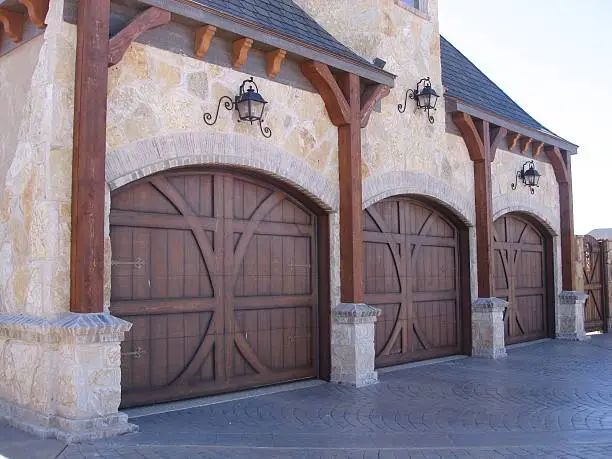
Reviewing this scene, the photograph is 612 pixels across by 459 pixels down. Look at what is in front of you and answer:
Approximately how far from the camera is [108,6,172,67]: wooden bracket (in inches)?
253

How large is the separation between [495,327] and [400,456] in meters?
6.60

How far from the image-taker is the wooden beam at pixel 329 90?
8641 mm

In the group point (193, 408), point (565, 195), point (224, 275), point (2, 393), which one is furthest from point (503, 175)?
point (2, 393)

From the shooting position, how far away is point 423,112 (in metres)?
10.7

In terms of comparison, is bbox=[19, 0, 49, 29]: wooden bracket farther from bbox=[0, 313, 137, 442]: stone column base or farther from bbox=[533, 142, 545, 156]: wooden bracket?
bbox=[533, 142, 545, 156]: wooden bracket

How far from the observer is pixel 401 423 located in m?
6.57

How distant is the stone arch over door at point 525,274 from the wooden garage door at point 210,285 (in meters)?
5.54

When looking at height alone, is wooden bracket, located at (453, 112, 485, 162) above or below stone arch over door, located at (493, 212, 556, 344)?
above

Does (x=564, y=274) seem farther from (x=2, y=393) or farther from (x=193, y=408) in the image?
(x=2, y=393)

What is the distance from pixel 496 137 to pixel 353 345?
5638mm

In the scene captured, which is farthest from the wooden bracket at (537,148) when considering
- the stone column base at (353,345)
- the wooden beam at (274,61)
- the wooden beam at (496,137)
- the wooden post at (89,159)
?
the wooden post at (89,159)

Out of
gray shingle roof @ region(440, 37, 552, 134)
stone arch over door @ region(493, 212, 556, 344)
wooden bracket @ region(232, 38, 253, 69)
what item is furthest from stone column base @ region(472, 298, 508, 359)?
wooden bracket @ region(232, 38, 253, 69)

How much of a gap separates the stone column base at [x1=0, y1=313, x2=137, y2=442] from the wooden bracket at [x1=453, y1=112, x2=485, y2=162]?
24.4ft

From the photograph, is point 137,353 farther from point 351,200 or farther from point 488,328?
point 488,328
